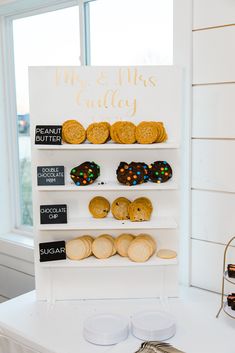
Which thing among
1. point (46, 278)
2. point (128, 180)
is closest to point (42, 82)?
point (128, 180)

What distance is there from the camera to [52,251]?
150 cm

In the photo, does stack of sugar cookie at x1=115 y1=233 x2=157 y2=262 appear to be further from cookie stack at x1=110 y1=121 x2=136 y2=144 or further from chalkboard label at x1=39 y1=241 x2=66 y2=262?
cookie stack at x1=110 y1=121 x2=136 y2=144

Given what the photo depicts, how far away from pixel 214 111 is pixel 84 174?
0.56 meters

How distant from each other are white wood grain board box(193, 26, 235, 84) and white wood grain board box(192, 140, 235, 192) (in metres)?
0.25

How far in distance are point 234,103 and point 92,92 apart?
21.0 inches

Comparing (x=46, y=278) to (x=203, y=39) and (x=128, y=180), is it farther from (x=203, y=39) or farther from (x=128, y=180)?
(x=203, y=39)

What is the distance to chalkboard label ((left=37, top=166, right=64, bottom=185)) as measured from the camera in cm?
146

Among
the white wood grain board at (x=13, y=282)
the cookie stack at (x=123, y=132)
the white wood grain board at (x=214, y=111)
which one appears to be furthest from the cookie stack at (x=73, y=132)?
the white wood grain board at (x=13, y=282)

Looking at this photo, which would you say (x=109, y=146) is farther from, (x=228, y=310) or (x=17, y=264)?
(x=17, y=264)

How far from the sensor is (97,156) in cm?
155

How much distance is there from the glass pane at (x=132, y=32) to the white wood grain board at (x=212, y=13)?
1.10 ft

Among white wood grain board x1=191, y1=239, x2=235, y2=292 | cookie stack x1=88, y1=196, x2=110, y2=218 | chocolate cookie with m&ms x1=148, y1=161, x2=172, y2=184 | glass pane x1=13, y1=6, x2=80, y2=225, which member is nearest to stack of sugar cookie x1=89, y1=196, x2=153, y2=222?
cookie stack x1=88, y1=196, x2=110, y2=218

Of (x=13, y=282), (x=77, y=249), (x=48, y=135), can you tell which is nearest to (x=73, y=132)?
(x=48, y=135)

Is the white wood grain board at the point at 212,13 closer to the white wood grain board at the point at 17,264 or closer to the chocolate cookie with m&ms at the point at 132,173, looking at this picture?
the chocolate cookie with m&ms at the point at 132,173
